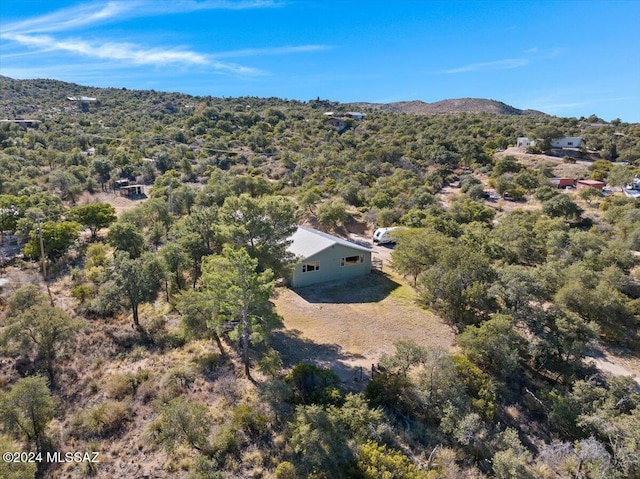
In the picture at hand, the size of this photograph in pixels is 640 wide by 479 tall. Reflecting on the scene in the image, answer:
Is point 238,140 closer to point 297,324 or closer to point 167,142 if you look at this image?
point 167,142

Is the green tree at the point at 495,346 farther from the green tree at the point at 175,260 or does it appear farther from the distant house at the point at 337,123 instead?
the distant house at the point at 337,123

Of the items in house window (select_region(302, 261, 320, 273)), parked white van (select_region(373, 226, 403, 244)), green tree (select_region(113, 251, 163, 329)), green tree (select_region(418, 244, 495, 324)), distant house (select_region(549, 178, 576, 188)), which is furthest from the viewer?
distant house (select_region(549, 178, 576, 188))

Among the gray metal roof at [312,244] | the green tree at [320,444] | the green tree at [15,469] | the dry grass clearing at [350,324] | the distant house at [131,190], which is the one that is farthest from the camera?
the distant house at [131,190]

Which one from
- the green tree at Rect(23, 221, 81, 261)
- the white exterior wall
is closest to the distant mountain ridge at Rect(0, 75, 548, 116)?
the green tree at Rect(23, 221, 81, 261)

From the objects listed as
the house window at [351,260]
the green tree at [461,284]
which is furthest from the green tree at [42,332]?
the green tree at [461,284]

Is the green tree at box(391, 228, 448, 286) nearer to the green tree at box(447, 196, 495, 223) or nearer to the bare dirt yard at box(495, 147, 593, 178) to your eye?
the green tree at box(447, 196, 495, 223)

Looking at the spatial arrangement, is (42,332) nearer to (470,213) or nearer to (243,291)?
(243,291)
